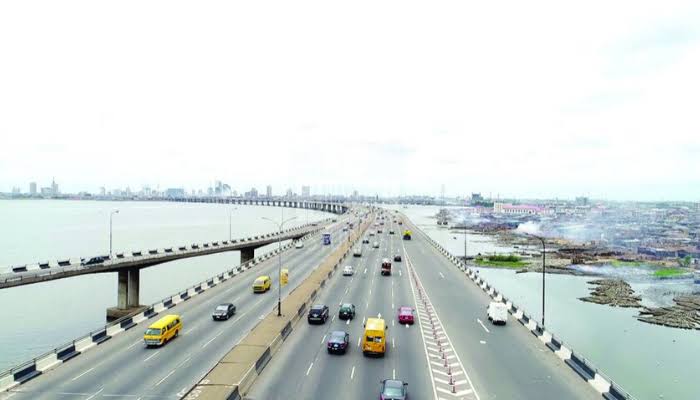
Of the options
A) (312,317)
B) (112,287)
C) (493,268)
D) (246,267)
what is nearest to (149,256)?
(246,267)

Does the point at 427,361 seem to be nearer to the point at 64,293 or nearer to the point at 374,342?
the point at 374,342

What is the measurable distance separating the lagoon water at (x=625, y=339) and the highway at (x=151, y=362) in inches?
1466

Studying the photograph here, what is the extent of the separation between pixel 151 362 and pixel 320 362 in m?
11.3

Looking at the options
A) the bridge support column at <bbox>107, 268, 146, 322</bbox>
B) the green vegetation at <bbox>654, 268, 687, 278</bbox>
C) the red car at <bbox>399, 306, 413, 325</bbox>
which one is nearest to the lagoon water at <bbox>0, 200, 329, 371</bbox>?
the bridge support column at <bbox>107, 268, 146, 322</bbox>

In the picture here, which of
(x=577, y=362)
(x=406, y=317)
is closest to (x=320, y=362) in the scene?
(x=406, y=317)

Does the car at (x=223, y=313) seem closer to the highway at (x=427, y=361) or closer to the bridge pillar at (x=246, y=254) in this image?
the highway at (x=427, y=361)

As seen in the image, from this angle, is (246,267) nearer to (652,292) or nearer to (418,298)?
(418,298)

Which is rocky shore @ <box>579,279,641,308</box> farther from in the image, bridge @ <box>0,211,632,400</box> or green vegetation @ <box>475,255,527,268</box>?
bridge @ <box>0,211,632,400</box>

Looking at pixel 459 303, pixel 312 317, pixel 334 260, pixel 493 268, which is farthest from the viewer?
pixel 493 268

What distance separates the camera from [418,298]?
5491cm

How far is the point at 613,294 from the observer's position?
288 ft

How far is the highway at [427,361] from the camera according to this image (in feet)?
92.8

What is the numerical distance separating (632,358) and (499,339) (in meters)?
26.0

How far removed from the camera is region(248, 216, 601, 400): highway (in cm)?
2828
